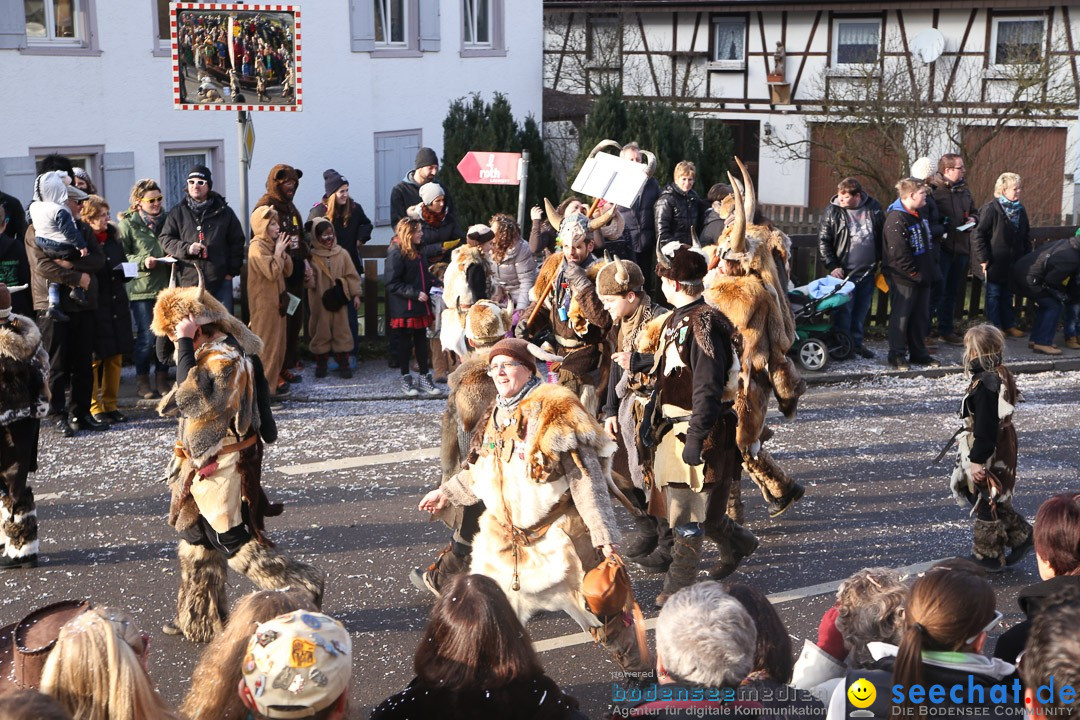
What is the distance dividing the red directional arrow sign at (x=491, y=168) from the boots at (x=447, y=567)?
6.30m

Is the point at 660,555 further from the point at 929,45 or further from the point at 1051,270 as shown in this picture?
the point at 929,45

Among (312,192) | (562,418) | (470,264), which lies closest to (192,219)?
(470,264)

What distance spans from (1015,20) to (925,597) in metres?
30.4

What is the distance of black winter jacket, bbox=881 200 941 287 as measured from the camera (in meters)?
12.3

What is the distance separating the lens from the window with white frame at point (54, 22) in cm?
1733

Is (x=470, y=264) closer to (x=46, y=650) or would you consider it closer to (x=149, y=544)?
(x=149, y=544)

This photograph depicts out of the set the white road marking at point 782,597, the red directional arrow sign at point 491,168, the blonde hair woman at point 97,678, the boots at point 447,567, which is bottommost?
the white road marking at point 782,597

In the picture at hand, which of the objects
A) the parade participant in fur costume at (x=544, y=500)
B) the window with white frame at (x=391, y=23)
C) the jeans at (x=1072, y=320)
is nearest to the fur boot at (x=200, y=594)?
the parade participant in fur costume at (x=544, y=500)

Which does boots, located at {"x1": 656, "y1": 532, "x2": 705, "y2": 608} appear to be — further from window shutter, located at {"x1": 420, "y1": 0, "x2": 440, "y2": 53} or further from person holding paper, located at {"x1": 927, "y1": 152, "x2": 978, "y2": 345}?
window shutter, located at {"x1": 420, "y1": 0, "x2": 440, "y2": 53}

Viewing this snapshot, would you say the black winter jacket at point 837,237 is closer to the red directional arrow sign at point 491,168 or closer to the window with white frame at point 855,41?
the red directional arrow sign at point 491,168

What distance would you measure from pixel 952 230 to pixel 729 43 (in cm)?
2253

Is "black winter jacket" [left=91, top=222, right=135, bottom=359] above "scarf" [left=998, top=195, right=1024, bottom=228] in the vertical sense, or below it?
below

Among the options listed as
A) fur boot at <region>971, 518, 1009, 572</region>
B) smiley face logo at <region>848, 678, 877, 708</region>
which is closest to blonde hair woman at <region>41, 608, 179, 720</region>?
smiley face logo at <region>848, 678, 877, 708</region>

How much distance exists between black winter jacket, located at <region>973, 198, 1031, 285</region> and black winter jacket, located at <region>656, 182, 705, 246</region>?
3.08 metres
